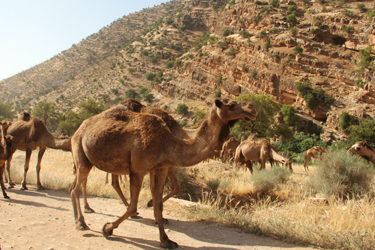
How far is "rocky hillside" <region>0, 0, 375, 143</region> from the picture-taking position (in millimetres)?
49531

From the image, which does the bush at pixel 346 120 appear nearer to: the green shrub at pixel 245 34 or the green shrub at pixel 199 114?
the green shrub at pixel 199 114

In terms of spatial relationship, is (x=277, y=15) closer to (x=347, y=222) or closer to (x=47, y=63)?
(x=347, y=222)

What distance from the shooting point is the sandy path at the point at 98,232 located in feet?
14.5

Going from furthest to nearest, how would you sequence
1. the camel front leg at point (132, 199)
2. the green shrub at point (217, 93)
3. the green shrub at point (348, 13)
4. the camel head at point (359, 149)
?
the green shrub at point (217, 93)
the green shrub at point (348, 13)
the camel head at point (359, 149)
the camel front leg at point (132, 199)

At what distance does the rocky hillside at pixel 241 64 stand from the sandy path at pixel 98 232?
45.9 m

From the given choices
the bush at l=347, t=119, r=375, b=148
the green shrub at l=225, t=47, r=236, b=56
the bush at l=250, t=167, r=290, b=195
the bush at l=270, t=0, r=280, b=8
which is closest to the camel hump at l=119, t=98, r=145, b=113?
the bush at l=250, t=167, r=290, b=195

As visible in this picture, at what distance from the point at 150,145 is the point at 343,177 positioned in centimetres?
740

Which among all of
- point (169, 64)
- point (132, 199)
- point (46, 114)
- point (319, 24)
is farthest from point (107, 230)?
point (169, 64)

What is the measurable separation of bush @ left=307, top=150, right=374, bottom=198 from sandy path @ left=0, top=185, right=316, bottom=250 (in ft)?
15.8

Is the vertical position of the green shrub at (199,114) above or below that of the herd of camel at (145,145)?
below

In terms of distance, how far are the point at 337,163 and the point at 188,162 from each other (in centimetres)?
708

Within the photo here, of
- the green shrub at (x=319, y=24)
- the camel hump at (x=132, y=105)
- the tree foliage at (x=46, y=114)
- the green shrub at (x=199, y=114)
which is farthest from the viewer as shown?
the tree foliage at (x=46, y=114)

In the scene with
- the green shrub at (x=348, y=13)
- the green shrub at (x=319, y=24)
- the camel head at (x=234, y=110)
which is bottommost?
the camel head at (x=234, y=110)

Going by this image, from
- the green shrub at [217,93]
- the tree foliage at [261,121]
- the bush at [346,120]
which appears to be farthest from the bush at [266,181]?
the green shrub at [217,93]
